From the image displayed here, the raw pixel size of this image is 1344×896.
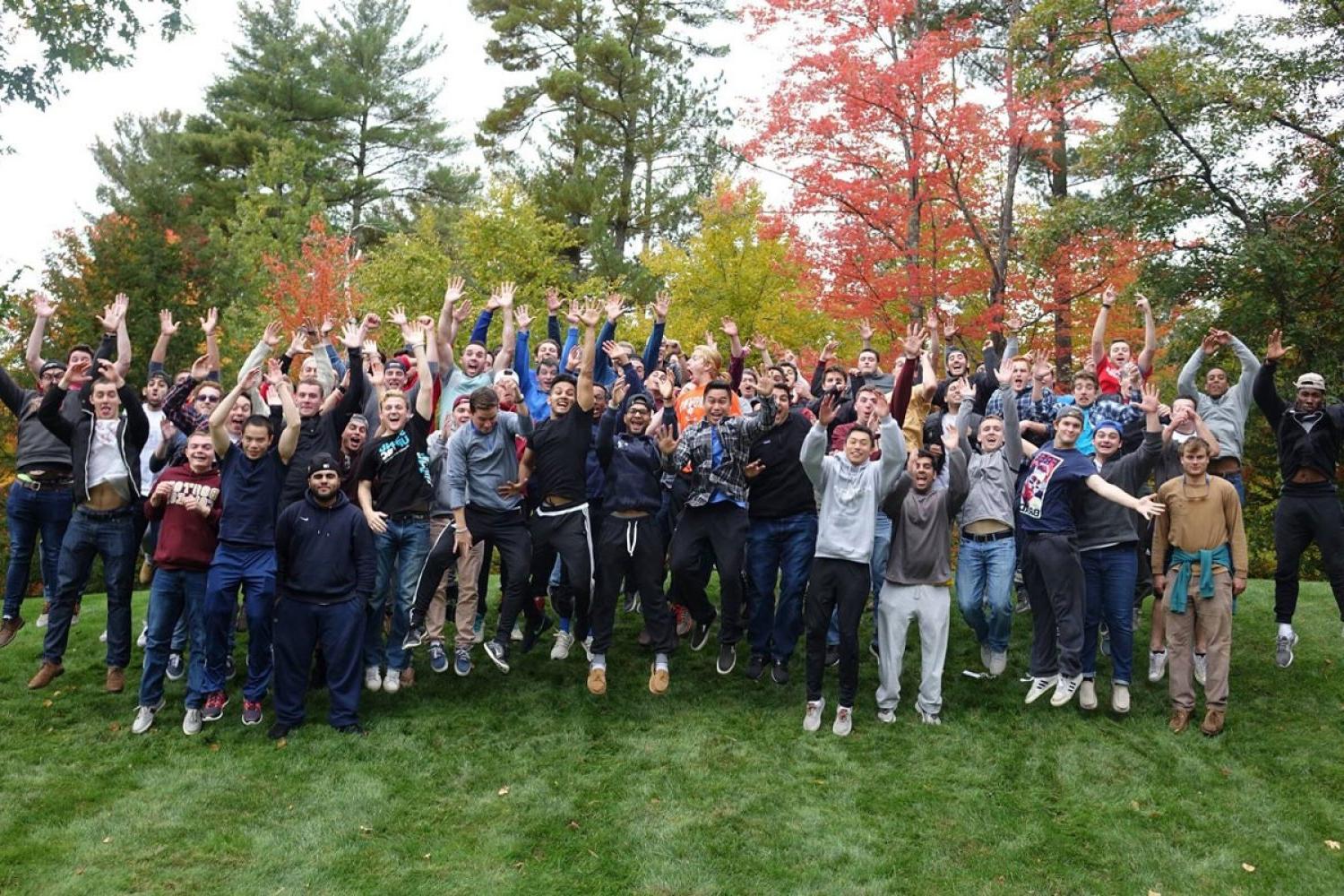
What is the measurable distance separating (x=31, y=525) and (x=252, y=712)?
2.70 metres

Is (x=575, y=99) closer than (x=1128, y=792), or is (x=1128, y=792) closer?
(x=1128, y=792)

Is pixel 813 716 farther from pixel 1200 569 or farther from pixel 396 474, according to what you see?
pixel 396 474

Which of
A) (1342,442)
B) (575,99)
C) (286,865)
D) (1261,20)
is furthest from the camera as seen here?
(575,99)

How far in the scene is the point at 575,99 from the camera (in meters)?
27.8

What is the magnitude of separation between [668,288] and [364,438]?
1528cm

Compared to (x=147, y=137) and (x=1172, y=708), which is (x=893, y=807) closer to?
(x=1172, y=708)

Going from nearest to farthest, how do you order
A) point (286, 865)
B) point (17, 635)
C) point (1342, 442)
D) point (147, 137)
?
point (286, 865) < point (1342, 442) < point (17, 635) < point (147, 137)

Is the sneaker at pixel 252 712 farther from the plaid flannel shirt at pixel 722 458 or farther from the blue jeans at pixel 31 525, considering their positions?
the plaid flannel shirt at pixel 722 458

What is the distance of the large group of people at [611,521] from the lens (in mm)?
6723

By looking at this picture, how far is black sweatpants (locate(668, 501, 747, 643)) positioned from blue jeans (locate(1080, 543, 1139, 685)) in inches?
103

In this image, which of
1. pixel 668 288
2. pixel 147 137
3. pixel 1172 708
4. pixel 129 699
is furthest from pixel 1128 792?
pixel 147 137

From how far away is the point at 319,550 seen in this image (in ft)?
21.7

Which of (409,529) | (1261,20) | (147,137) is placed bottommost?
(409,529)

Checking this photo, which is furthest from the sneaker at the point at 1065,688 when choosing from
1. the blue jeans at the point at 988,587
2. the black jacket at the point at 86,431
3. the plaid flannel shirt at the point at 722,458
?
the black jacket at the point at 86,431
